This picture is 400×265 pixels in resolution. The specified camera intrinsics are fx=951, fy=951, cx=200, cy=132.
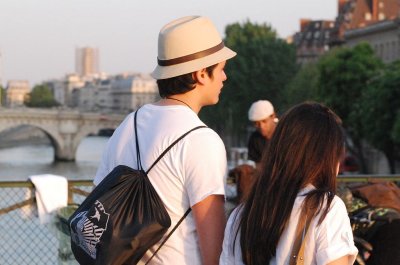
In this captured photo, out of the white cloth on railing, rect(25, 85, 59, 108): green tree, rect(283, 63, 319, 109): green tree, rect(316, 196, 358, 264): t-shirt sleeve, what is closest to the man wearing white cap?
the white cloth on railing

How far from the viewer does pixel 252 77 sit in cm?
5928

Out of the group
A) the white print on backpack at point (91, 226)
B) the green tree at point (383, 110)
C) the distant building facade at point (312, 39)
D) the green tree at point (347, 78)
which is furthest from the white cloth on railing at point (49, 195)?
the distant building facade at point (312, 39)

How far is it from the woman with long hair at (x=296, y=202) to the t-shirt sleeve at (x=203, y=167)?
0.11 metres

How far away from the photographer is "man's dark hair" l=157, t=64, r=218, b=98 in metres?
2.93

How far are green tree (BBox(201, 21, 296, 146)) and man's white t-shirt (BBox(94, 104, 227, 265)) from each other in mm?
55228

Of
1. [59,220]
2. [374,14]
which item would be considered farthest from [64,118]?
[59,220]

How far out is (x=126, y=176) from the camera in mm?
2734

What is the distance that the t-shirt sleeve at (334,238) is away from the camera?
101 inches

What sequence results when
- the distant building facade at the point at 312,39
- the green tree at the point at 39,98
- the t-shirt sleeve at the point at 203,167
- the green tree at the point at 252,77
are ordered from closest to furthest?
the t-shirt sleeve at the point at 203,167, the green tree at the point at 252,77, the distant building facade at the point at 312,39, the green tree at the point at 39,98

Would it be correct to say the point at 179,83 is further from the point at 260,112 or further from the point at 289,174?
the point at 260,112

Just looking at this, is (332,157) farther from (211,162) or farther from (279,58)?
(279,58)

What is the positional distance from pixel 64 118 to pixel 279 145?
6630 cm

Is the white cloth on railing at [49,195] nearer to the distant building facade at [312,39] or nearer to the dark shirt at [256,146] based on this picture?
the dark shirt at [256,146]

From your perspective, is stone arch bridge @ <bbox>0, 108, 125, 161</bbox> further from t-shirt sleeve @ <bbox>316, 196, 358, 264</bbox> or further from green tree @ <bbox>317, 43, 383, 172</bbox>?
t-shirt sleeve @ <bbox>316, 196, 358, 264</bbox>
